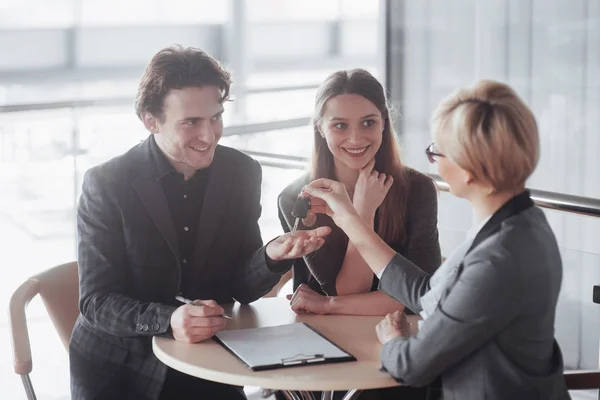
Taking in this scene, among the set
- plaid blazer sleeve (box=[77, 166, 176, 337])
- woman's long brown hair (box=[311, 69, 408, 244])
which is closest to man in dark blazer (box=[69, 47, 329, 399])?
plaid blazer sleeve (box=[77, 166, 176, 337])

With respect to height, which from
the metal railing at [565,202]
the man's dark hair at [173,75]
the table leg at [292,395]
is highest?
the man's dark hair at [173,75]

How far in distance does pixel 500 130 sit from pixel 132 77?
271 inches

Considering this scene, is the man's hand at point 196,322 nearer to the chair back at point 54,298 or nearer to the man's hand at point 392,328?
the man's hand at point 392,328

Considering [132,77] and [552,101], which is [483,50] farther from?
[132,77]

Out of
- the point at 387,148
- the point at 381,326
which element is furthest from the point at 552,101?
the point at 381,326

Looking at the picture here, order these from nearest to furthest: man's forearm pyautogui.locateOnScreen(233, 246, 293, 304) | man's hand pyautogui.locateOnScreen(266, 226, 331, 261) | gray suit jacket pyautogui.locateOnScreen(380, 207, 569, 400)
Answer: gray suit jacket pyautogui.locateOnScreen(380, 207, 569, 400) < man's hand pyautogui.locateOnScreen(266, 226, 331, 261) < man's forearm pyautogui.locateOnScreen(233, 246, 293, 304)

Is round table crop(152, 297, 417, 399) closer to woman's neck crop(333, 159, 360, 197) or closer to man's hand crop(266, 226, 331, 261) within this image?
man's hand crop(266, 226, 331, 261)

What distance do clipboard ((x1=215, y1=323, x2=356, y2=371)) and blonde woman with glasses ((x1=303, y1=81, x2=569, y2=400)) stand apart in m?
0.18

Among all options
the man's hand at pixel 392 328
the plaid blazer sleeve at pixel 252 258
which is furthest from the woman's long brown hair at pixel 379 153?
the man's hand at pixel 392 328

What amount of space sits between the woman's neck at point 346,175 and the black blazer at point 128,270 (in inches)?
15.9

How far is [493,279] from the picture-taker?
5.88 ft

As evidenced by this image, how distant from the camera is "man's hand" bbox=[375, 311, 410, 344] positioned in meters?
2.11

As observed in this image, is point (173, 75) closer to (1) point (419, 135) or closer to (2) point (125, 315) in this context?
(2) point (125, 315)

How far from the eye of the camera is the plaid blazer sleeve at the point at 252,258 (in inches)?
97.9
